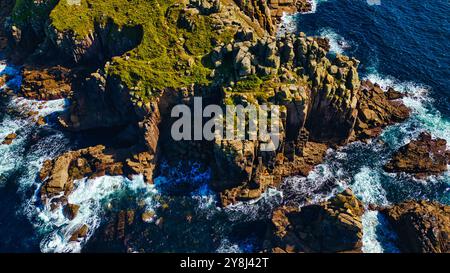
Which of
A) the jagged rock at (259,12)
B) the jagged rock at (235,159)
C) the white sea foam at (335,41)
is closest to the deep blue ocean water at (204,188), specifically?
the jagged rock at (235,159)

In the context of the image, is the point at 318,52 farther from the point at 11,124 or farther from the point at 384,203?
the point at 11,124

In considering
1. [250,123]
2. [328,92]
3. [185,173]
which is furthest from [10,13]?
[328,92]

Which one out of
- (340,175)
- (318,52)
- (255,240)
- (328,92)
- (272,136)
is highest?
(318,52)

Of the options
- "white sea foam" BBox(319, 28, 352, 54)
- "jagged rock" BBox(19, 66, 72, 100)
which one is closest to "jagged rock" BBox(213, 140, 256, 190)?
"jagged rock" BBox(19, 66, 72, 100)

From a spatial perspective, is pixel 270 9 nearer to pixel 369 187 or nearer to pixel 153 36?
pixel 153 36

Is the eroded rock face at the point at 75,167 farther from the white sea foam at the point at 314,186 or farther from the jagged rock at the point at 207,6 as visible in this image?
the jagged rock at the point at 207,6

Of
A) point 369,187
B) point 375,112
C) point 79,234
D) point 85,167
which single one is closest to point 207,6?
point 85,167
